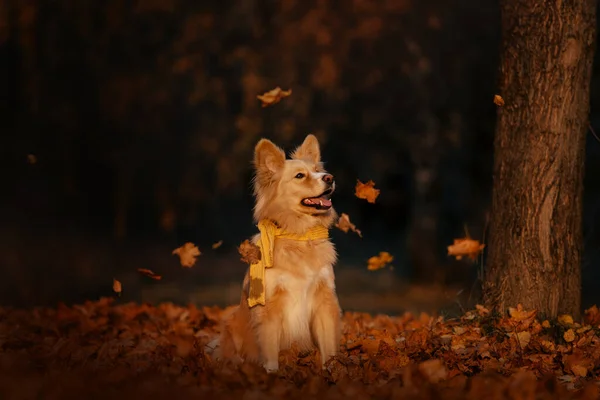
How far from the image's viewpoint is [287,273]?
19.2 ft

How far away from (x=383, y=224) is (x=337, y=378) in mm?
17899

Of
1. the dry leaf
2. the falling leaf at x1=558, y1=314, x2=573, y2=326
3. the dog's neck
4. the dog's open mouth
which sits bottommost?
the falling leaf at x1=558, y1=314, x2=573, y2=326

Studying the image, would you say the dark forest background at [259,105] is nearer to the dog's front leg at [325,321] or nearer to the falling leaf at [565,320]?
the falling leaf at [565,320]

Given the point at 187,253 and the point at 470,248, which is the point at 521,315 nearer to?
the point at 470,248

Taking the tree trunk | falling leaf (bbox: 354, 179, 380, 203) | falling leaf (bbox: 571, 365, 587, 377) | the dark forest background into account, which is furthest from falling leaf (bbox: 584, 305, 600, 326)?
the dark forest background

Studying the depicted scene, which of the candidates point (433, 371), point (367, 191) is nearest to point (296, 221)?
point (367, 191)

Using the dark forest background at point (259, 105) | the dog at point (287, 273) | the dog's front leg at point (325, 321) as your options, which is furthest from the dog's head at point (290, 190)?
the dark forest background at point (259, 105)

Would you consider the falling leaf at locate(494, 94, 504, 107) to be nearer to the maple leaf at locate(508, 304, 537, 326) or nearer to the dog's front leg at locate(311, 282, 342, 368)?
the maple leaf at locate(508, 304, 537, 326)

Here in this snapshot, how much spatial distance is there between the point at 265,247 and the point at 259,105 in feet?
34.7

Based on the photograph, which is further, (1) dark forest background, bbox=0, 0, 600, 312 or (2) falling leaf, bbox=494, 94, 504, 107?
(1) dark forest background, bbox=0, 0, 600, 312

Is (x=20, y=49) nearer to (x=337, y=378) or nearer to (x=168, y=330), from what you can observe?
(x=168, y=330)

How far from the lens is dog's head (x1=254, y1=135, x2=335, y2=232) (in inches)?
238

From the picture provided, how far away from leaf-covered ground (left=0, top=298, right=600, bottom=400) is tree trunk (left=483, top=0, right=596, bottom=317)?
0.97 feet

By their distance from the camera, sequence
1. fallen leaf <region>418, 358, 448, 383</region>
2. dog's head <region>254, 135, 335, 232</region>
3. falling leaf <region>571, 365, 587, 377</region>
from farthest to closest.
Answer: dog's head <region>254, 135, 335, 232</region> → falling leaf <region>571, 365, 587, 377</region> → fallen leaf <region>418, 358, 448, 383</region>
